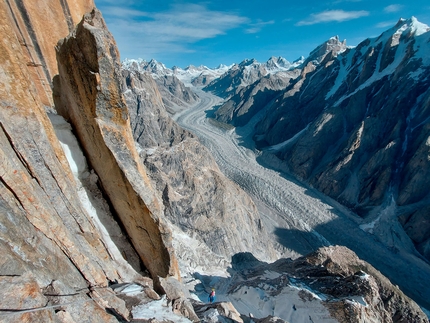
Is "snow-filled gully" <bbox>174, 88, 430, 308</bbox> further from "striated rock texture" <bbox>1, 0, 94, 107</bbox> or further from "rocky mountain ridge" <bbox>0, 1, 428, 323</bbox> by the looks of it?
"striated rock texture" <bbox>1, 0, 94, 107</bbox>

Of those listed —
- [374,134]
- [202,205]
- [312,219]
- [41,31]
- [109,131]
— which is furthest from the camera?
[374,134]

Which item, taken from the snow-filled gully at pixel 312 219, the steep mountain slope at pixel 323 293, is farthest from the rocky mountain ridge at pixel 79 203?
the snow-filled gully at pixel 312 219

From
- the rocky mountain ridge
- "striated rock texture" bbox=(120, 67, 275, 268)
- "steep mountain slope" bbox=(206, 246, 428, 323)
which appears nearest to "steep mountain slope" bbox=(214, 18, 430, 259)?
"striated rock texture" bbox=(120, 67, 275, 268)

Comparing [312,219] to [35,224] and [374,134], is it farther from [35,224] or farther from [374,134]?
[35,224]

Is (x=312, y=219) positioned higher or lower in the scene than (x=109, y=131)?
lower

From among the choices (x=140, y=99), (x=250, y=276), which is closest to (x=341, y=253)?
(x=250, y=276)

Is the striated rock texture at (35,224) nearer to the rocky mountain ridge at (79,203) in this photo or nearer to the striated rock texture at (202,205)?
the rocky mountain ridge at (79,203)

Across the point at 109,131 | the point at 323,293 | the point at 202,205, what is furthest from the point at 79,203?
the point at 202,205

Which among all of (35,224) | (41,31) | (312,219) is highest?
(41,31)
